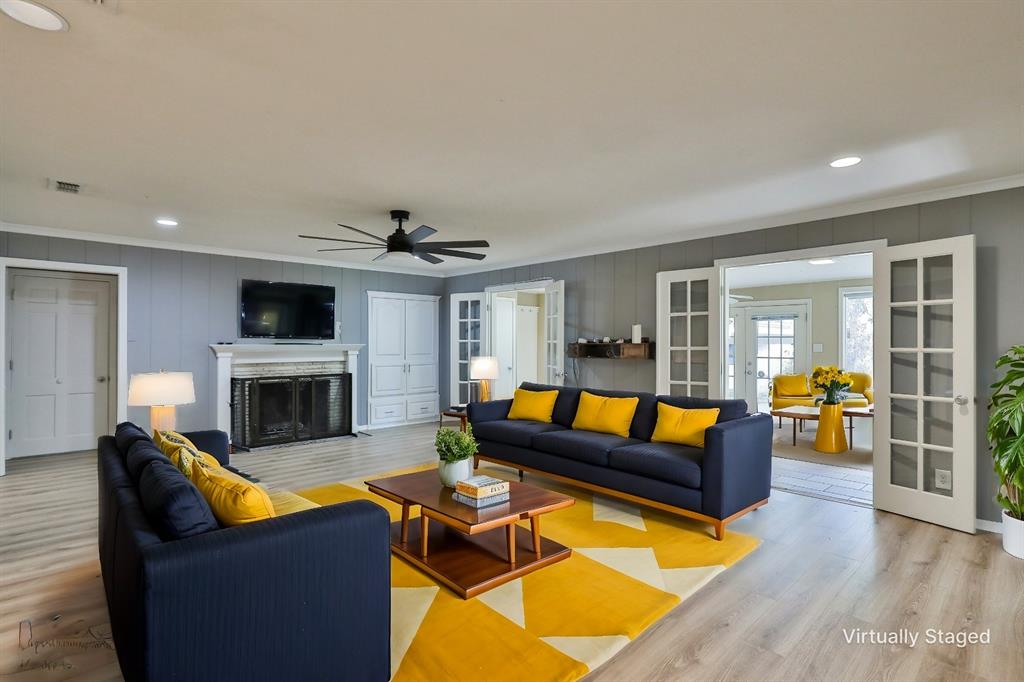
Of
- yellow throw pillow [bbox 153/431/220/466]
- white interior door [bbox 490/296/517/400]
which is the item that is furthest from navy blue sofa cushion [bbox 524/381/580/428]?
yellow throw pillow [bbox 153/431/220/466]

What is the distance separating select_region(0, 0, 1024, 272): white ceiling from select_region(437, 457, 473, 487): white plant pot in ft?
6.22

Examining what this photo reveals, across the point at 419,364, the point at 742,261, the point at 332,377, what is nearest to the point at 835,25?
the point at 742,261

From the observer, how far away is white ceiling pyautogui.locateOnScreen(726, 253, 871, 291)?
286 inches

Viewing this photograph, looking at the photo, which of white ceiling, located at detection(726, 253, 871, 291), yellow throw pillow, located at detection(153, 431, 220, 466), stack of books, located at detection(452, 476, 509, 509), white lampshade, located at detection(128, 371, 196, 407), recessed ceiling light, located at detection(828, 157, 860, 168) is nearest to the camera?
yellow throw pillow, located at detection(153, 431, 220, 466)

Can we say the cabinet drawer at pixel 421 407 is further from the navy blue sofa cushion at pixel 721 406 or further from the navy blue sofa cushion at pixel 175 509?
the navy blue sofa cushion at pixel 175 509

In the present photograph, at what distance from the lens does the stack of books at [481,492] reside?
303 centimetres

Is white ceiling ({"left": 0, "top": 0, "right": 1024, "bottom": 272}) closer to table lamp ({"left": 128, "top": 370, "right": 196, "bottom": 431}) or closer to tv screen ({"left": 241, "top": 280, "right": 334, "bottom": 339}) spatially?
table lamp ({"left": 128, "top": 370, "right": 196, "bottom": 431})

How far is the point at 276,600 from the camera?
69.4 inches

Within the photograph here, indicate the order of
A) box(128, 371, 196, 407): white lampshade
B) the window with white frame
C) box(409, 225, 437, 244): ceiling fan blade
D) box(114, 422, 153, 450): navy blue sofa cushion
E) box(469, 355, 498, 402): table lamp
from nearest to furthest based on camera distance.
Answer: box(114, 422, 153, 450): navy blue sofa cushion → box(128, 371, 196, 407): white lampshade → box(409, 225, 437, 244): ceiling fan blade → box(469, 355, 498, 402): table lamp → the window with white frame

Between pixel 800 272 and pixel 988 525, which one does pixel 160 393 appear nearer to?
pixel 988 525

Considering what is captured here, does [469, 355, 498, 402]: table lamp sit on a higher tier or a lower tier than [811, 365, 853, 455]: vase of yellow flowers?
higher

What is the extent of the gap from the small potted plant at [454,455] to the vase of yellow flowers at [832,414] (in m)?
5.06

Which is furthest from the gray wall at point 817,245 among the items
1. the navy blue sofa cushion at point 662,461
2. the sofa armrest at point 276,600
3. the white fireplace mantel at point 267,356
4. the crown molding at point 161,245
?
the sofa armrest at point 276,600

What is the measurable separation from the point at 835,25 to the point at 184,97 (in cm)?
276
